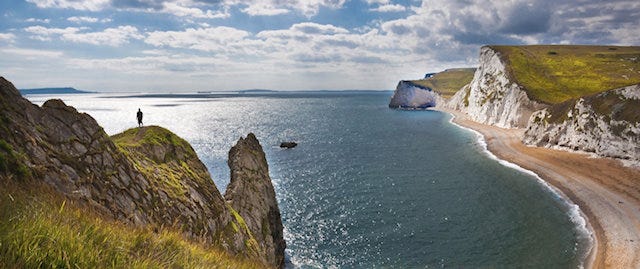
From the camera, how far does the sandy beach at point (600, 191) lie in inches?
1449

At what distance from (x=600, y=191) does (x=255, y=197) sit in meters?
51.0

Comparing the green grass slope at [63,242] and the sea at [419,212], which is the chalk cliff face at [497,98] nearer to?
the sea at [419,212]

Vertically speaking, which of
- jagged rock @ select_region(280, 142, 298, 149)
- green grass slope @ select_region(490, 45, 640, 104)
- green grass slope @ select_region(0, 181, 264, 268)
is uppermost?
green grass slope @ select_region(490, 45, 640, 104)

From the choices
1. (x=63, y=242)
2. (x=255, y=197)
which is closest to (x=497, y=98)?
(x=255, y=197)

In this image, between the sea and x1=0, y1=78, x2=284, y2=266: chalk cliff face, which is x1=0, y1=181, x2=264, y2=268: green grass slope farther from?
the sea

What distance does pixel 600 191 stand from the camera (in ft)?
177

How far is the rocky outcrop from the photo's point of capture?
6488 cm

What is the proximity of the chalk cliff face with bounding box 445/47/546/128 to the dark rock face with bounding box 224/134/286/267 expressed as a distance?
96.9 meters

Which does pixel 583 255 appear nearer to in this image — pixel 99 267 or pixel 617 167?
pixel 617 167

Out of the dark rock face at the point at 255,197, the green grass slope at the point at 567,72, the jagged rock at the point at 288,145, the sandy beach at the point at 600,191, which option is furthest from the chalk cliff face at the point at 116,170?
the green grass slope at the point at 567,72

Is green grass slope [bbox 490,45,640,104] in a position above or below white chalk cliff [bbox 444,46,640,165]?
above

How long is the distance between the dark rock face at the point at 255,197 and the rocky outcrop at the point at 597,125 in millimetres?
62074

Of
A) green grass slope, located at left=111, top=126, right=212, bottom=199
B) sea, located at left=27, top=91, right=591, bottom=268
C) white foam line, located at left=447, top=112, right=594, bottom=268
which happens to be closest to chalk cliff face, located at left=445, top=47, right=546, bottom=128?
sea, located at left=27, top=91, right=591, bottom=268

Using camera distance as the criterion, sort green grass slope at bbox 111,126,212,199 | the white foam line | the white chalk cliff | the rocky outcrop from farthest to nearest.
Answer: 1. the white chalk cliff
2. the rocky outcrop
3. the white foam line
4. green grass slope at bbox 111,126,212,199
